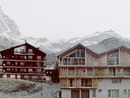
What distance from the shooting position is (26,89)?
6375 cm

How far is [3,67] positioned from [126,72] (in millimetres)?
26342

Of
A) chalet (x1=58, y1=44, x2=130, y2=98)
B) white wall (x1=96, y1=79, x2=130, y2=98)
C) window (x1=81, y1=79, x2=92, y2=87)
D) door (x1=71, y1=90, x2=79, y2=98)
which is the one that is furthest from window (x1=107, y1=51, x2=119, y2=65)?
door (x1=71, y1=90, x2=79, y2=98)

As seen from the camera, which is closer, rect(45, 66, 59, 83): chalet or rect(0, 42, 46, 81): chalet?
rect(45, 66, 59, 83): chalet

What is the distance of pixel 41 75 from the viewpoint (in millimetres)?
77125

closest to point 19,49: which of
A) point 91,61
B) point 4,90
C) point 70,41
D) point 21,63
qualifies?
point 21,63

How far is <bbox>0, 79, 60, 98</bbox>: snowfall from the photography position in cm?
6081

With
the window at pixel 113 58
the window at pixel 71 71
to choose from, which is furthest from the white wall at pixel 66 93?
the window at pixel 113 58

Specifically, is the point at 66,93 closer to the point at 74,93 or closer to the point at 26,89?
the point at 74,93

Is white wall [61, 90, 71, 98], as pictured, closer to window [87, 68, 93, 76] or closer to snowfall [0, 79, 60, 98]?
snowfall [0, 79, 60, 98]

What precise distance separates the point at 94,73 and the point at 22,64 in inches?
849

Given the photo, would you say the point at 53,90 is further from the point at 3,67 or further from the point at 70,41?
the point at 70,41

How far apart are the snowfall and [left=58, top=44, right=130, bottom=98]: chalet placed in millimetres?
3357

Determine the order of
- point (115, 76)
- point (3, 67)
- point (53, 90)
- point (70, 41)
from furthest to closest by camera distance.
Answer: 1. point (70, 41)
2. point (3, 67)
3. point (53, 90)
4. point (115, 76)

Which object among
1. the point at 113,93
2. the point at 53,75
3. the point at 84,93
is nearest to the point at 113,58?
the point at 113,93
